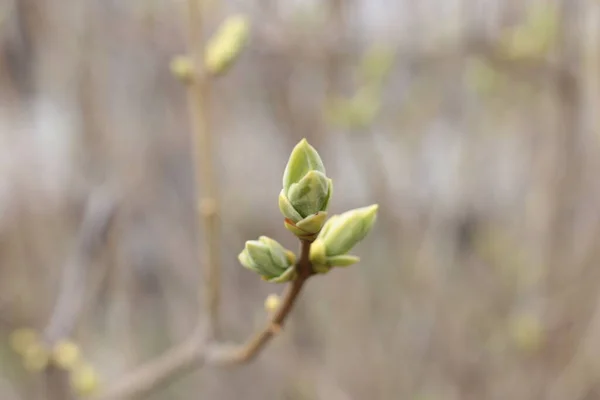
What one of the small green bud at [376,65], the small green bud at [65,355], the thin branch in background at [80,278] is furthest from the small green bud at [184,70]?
the small green bud at [376,65]

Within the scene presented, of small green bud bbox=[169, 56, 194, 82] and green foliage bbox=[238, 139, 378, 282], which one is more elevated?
small green bud bbox=[169, 56, 194, 82]

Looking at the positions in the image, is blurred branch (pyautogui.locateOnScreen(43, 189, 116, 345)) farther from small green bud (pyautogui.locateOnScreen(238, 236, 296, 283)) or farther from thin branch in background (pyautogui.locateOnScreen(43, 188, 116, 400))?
small green bud (pyautogui.locateOnScreen(238, 236, 296, 283))

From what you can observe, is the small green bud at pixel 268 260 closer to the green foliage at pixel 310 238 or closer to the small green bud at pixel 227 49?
the green foliage at pixel 310 238

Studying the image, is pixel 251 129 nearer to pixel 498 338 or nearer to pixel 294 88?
pixel 294 88

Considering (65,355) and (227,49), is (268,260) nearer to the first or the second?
(227,49)

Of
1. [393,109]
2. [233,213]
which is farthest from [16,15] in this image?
[393,109]

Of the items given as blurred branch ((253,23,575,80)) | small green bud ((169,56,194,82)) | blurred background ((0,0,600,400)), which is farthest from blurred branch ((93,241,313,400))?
blurred branch ((253,23,575,80))

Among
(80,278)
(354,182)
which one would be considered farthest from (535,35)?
(80,278)
